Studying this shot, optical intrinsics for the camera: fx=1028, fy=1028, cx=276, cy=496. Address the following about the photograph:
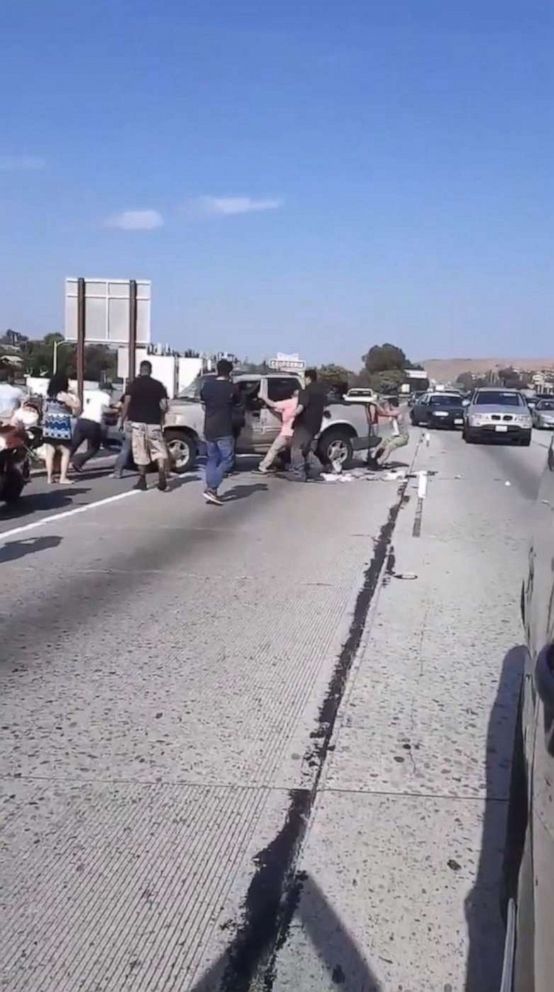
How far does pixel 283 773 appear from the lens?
456 cm

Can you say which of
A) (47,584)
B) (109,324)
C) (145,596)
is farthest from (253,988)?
(109,324)

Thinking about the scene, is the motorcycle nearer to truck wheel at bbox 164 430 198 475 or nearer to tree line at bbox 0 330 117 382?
truck wheel at bbox 164 430 198 475

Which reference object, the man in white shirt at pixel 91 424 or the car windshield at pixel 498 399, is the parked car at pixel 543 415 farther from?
the man in white shirt at pixel 91 424

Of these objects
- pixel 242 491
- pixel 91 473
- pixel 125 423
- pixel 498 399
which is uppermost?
pixel 125 423

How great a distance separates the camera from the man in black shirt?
53.7 ft

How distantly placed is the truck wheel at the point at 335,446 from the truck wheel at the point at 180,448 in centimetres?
256

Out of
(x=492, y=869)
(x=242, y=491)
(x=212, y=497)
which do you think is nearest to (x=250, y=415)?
(x=242, y=491)

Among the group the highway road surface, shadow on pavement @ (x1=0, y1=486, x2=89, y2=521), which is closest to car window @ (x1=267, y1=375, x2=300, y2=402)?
shadow on pavement @ (x1=0, y1=486, x2=89, y2=521)

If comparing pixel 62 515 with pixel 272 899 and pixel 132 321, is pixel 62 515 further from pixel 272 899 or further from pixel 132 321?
pixel 132 321

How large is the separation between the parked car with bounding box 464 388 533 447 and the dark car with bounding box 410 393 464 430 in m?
9.16

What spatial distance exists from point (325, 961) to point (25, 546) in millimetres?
7606

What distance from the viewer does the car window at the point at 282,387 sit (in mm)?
18922

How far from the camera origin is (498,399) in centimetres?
3219

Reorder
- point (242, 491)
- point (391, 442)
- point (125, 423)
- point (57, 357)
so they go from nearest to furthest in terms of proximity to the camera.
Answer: point (125, 423)
point (242, 491)
point (391, 442)
point (57, 357)
